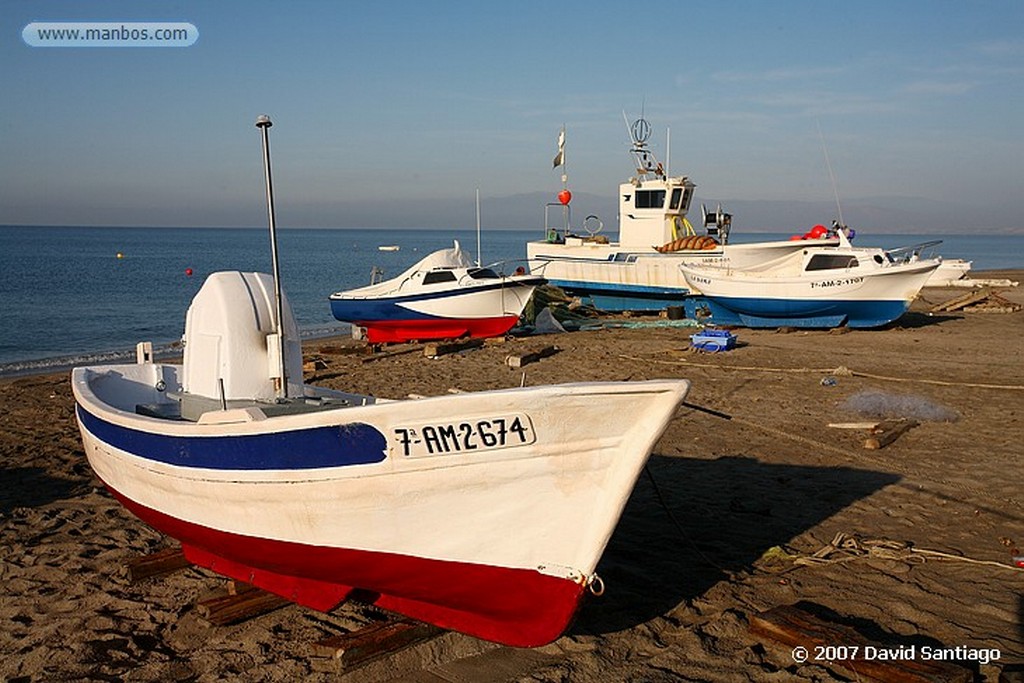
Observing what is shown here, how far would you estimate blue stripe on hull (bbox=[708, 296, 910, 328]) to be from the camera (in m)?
21.3

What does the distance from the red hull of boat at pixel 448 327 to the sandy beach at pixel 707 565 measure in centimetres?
948

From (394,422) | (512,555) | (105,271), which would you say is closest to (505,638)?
(512,555)

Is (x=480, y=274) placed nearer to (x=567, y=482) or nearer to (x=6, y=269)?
(x=567, y=482)

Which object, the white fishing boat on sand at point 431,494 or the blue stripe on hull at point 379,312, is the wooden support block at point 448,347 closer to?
the blue stripe on hull at point 379,312

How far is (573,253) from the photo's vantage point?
3003 cm

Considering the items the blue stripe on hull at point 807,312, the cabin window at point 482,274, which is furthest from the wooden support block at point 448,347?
the blue stripe on hull at point 807,312

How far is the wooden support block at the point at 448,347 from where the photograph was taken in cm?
1936

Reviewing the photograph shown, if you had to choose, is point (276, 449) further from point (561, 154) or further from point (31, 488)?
point (561, 154)

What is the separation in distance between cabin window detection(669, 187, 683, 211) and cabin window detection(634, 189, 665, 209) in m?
0.36

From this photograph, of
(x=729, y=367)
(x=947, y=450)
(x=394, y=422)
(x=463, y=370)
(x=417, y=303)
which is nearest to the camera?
(x=394, y=422)

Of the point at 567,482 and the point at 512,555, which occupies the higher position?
the point at 567,482

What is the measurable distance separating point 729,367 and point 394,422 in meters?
12.3

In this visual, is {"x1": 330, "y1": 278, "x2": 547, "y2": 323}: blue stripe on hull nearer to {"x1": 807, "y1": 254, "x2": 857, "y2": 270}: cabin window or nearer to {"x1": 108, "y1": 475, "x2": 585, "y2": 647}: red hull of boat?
{"x1": 807, "y1": 254, "x2": 857, "y2": 270}: cabin window

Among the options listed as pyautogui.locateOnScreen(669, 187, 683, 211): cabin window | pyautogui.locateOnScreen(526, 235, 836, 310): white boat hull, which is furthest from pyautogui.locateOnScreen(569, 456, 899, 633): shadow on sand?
pyautogui.locateOnScreen(669, 187, 683, 211): cabin window
